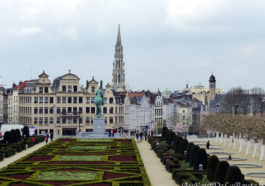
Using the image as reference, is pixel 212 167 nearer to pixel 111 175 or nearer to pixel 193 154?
pixel 111 175

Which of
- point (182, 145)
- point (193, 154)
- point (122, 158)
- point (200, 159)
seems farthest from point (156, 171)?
point (182, 145)

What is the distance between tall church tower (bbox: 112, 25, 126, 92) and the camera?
175 m

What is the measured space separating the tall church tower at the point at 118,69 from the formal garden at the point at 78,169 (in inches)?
4493

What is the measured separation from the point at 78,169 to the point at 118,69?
131771 mm

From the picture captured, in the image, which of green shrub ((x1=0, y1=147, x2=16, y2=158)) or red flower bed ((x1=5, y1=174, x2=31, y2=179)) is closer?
red flower bed ((x1=5, y1=174, x2=31, y2=179))

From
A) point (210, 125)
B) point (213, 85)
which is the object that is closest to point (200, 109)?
point (213, 85)

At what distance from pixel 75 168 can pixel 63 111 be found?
3184 inches

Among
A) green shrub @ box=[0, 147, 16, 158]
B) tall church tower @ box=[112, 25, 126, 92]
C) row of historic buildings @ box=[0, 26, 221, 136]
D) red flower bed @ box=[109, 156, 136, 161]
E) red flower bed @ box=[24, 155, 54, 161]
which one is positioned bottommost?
red flower bed @ box=[109, 156, 136, 161]

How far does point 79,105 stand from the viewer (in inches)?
4978

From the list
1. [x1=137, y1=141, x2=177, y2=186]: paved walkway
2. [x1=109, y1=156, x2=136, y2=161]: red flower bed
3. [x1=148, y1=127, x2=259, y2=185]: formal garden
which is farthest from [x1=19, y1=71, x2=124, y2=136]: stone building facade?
[x1=148, y1=127, x2=259, y2=185]: formal garden

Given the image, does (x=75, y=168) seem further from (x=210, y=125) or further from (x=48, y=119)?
(x=48, y=119)

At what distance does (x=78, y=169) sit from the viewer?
147 feet

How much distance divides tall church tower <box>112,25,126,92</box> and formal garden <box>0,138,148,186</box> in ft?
374

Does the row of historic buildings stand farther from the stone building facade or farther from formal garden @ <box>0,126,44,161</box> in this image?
formal garden @ <box>0,126,44,161</box>
